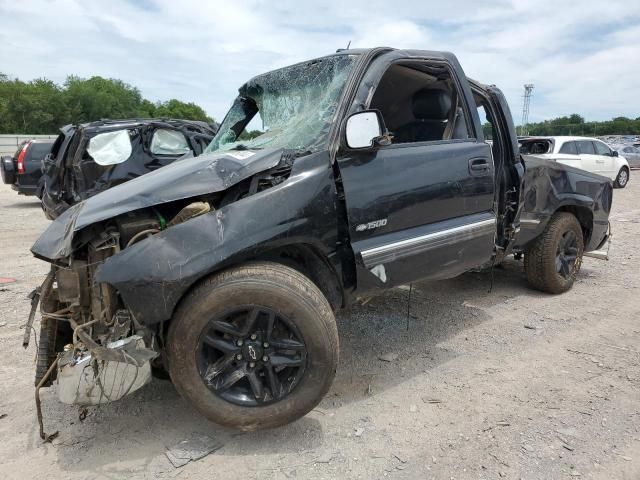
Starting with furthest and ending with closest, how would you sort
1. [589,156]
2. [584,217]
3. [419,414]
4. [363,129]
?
[589,156] < [584,217] < [419,414] < [363,129]

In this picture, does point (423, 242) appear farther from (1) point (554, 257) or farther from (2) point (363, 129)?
(1) point (554, 257)

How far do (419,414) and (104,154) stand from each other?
5.92m

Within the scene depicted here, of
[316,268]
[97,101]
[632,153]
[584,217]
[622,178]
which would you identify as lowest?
[622,178]

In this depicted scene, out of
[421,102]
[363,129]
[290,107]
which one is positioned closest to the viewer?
[363,129]

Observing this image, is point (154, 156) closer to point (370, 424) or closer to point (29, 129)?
point (370, 424)

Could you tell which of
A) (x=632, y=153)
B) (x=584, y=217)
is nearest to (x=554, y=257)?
(x=584, y=217)

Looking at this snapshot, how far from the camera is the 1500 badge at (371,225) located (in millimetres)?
2990

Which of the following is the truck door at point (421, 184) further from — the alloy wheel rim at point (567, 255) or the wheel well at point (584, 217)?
the wheel well at point (584, 217)

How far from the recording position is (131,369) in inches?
99.7

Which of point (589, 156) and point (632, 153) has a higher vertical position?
point (589, 156)

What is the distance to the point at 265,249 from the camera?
2.70m

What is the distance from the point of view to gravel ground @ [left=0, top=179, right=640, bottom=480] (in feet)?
8.37

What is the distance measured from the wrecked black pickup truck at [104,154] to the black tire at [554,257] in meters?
4.61

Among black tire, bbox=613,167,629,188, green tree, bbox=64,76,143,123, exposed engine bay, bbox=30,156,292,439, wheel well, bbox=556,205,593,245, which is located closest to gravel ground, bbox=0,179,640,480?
exposed engine bay, bbox=30,156,292,439
